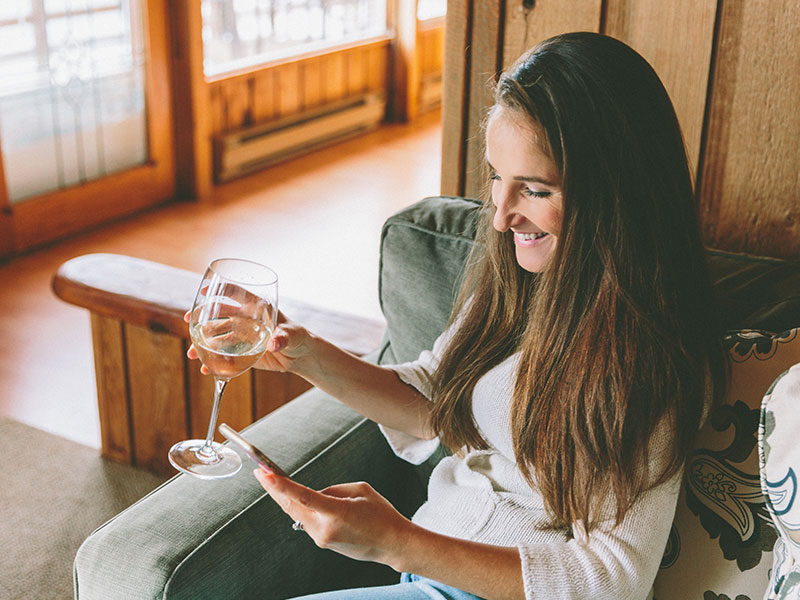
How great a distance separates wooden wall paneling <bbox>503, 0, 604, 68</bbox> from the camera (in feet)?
5.05

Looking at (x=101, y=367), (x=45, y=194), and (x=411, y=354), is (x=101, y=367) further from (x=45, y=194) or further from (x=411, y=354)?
(x=45, y=194)

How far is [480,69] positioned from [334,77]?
3.91 m

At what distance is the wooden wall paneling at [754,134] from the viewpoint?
1.38 metres

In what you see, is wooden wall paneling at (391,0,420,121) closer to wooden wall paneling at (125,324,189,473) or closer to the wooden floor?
the wooden floor

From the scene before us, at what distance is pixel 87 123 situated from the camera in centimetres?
392

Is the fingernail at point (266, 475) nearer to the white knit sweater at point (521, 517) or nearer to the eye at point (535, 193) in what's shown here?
the white knit sweater at point (521, 517)

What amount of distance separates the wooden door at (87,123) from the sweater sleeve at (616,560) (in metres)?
3.11

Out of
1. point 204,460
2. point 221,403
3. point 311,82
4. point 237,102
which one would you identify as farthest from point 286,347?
point 311,82

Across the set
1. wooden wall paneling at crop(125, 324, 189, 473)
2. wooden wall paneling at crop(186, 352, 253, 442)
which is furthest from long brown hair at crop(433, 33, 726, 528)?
wooden wall paneling at crop(125, 324, 189, 473)

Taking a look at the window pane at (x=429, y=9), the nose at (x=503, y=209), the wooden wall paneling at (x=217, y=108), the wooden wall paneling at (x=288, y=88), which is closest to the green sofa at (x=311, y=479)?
the nose at (x=503, y=209)

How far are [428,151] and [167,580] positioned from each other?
4.38m

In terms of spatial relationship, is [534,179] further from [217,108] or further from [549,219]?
[217,108]

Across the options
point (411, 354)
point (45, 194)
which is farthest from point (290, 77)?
point (411, 354)

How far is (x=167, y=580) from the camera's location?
3.58 ft
